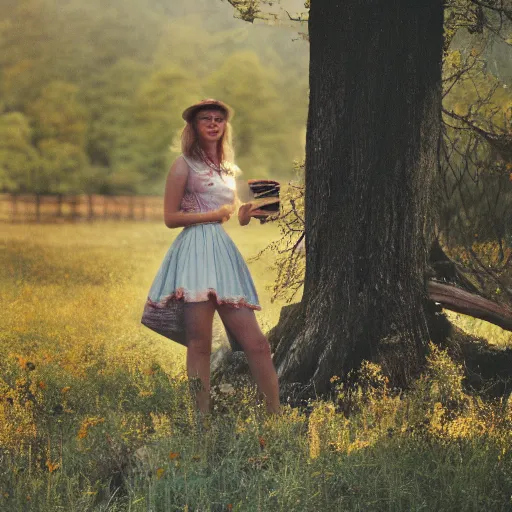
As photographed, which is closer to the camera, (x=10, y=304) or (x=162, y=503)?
(x=162, y=503)

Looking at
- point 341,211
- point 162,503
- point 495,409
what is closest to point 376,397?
point 495,409

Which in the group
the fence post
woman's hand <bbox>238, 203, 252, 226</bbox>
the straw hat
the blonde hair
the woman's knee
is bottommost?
the fence post

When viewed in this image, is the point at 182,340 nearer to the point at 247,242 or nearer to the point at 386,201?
the point at 386,201

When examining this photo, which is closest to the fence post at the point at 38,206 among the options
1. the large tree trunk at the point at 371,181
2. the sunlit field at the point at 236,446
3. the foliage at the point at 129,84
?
the foliage at the point at 129,84

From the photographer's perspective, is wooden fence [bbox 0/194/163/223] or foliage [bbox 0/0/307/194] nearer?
wooden fence [bbox 0/194/163/223]

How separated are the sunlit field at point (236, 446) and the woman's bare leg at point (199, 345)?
0.16 metres

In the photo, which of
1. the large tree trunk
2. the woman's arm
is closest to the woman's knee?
the woman's arm

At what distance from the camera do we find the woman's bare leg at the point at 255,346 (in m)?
5.89

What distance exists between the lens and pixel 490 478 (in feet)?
16.5

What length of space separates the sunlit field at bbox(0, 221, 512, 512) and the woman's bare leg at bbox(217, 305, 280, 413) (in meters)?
0.13

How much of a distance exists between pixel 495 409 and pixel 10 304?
6.52 metres

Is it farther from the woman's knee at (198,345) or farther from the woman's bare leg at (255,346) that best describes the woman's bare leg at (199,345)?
the woman's bare leg at (255,346)

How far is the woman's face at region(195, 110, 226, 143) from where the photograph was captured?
5.95 metres

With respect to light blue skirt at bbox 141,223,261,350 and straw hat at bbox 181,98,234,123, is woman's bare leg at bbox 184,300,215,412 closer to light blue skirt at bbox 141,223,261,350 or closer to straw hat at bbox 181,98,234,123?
light blue skirt at bbox 141,223,261,350
